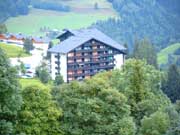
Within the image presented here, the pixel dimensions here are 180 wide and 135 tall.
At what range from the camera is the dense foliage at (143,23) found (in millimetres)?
145250

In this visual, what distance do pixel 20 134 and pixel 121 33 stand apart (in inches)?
4964

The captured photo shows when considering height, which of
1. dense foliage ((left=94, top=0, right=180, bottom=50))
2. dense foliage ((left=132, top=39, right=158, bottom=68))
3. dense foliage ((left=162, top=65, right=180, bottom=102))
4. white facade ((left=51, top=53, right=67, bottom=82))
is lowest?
dense foliage ((left=162, top=65, right=180, bottom=102))

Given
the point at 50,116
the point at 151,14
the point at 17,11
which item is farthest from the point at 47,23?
the point at 50,116

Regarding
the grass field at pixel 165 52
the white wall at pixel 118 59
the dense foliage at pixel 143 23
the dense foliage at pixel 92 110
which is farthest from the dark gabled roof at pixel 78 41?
the dense foliage at pixel 143 23

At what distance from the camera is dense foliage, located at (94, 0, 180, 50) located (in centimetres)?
14525

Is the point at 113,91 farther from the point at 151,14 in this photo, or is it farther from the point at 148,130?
the point at 151,14

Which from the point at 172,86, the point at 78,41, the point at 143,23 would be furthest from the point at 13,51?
the point at 143,23

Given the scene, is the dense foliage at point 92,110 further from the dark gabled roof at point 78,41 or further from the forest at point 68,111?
the dark gabled roof at point 78,41

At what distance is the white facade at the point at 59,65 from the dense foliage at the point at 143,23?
230 feet

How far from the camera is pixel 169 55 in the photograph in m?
120

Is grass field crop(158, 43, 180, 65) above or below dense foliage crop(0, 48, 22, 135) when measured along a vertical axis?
above

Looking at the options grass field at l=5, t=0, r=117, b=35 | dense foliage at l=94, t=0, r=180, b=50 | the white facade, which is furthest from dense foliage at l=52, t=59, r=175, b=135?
dense foliage at l=94, t=0, r=180, b=50

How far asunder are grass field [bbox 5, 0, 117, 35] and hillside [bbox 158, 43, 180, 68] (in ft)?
80.4

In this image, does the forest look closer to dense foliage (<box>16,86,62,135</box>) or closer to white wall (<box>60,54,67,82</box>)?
dense foliage (<box>16,86,62,135</box>)
